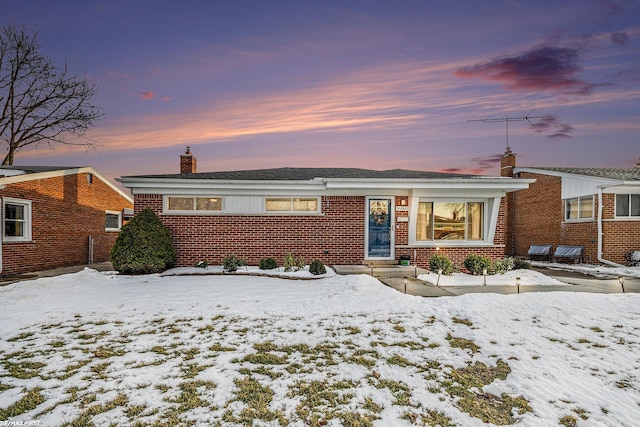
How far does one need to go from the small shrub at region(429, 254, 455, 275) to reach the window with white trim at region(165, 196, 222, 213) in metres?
8.06

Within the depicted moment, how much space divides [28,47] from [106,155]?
26.4ft

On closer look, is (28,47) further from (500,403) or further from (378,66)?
(500,403)

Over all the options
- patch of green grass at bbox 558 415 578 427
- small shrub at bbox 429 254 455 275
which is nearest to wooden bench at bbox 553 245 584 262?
small shrub at bbox 429 254 455 275

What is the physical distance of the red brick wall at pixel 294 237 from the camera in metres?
12.4

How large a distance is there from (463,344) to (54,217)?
1585 centimetres

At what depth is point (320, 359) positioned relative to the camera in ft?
15.4

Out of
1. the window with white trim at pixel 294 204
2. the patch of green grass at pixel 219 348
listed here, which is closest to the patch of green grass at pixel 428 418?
the patch of green grass at pixel 219 348

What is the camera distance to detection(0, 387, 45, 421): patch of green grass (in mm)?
3264

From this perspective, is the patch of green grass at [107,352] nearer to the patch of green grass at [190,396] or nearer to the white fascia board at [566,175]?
the patch of green grass at [190,396]

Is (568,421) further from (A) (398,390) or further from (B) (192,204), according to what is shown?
(B) (192,204)

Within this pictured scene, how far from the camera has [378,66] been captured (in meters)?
13.0

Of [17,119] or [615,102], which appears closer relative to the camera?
[615,102]

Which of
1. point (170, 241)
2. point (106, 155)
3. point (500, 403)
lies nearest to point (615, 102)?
point (500, 403)

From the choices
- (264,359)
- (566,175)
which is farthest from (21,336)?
(566,175)
